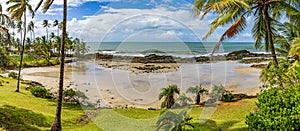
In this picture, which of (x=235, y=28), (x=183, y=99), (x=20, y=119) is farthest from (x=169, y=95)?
(x=20, y=119)

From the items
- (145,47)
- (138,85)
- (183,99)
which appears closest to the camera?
(183,99)

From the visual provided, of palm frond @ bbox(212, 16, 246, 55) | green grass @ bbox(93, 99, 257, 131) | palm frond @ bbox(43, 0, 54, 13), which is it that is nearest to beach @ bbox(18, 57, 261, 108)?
green grass @ bbox(93, 99, 257, 131)

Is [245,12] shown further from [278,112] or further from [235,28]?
[278,112]

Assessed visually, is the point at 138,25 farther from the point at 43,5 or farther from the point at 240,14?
the point at 240,14

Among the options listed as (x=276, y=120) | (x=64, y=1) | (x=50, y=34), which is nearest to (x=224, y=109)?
(x=276, y=120)

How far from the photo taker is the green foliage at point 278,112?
4.52 meters

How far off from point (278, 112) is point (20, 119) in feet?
29.8

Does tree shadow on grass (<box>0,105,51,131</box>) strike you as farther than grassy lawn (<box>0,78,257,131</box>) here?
No

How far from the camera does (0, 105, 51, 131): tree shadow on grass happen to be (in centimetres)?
881

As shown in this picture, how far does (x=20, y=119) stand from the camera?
9.77 meters

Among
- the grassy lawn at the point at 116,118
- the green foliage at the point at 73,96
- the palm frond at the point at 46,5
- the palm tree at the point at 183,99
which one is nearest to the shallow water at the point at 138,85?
the green foliage at the point at 73,96

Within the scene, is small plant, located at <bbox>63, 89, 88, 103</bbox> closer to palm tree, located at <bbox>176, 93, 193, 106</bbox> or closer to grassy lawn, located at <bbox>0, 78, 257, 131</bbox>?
grassy lawn, located at <bbox>0, 78, 257, 131</bbox>

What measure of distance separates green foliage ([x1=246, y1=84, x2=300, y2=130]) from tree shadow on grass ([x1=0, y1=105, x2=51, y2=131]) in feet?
24.9

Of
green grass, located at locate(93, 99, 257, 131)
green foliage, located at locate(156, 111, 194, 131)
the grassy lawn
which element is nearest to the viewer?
green foliage, located at locate(156, 111, 194, 131)
